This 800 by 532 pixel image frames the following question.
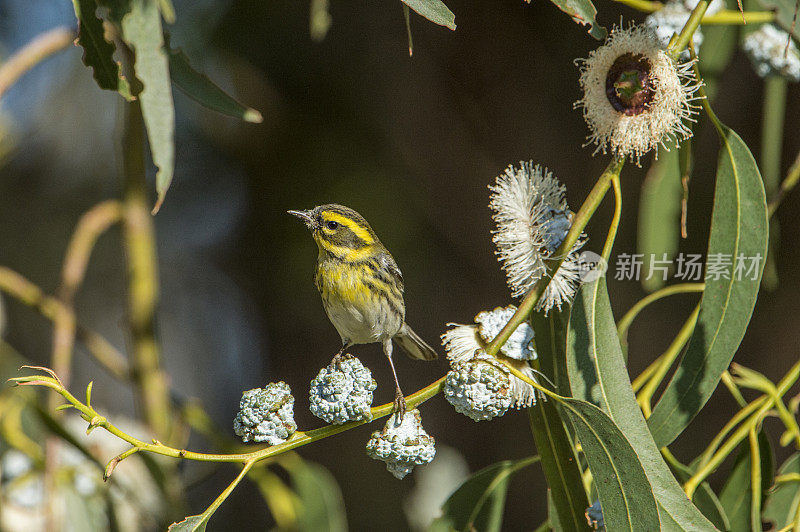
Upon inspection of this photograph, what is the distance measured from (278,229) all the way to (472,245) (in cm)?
78

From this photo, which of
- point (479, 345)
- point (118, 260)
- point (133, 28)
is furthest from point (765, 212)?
point (118, 260)

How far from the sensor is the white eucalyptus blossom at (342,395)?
0.65 m

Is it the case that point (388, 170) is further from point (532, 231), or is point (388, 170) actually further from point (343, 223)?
point (532, 231)

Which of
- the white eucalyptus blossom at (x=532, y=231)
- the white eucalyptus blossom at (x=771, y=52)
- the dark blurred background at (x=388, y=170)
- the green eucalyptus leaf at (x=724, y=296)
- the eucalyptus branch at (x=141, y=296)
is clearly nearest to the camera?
the white eucalyptus blossom at (x=532, y=231)

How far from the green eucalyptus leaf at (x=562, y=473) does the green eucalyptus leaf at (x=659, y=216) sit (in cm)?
61

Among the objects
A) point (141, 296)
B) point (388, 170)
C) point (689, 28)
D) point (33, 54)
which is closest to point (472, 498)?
point (689, 28)

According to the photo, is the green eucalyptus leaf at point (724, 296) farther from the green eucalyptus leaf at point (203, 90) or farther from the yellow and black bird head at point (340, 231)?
the green eucalyptus leaf at point (203, 90)

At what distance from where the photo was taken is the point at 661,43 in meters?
0.83

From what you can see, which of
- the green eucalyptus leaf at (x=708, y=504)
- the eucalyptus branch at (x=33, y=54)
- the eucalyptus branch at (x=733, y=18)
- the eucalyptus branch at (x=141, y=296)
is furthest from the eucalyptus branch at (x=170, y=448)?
the eucalyptus branch at (x=141, y=296)

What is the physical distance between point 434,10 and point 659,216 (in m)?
0.77

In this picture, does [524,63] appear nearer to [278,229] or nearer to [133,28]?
[278,229]

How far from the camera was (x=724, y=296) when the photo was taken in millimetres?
958

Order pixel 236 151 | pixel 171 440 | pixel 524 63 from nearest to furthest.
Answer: pixel 171 440 < pixel 524 63 < pixel 236 151

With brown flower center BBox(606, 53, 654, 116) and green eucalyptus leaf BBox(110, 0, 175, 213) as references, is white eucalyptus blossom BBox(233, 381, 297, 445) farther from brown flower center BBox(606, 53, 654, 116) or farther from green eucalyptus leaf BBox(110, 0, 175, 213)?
brown flower center BBox(606, 53, 654, 116)
